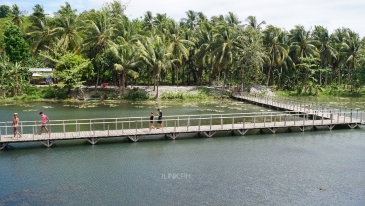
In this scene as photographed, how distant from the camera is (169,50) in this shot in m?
55.3

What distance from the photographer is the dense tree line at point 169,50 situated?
5294cm

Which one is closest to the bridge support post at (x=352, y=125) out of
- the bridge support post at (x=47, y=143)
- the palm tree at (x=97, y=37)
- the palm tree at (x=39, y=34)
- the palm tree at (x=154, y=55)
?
the bridge support post at (x=47, y=143)

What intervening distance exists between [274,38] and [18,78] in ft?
133

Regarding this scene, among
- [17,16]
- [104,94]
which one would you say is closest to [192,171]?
[104,94]

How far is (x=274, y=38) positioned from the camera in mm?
61688

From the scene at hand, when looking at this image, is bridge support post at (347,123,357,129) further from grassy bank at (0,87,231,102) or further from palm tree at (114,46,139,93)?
palm tree at (114,46,139,93)

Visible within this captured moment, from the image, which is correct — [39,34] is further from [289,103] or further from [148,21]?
[289,103]

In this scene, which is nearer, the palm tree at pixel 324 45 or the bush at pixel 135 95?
the bush at pixel 135 95

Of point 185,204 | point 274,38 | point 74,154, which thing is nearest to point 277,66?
point 274,38

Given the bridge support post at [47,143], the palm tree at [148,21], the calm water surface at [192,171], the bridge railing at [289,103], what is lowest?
the calm water surface at [192,171]

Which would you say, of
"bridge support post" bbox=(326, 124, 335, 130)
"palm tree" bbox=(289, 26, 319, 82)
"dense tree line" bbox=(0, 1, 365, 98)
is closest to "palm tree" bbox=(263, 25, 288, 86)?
"dense tree line" bbox=(0, 1, 365, 98)

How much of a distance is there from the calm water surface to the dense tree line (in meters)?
28.8

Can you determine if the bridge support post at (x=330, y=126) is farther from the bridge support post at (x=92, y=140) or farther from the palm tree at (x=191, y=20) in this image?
the palm tree at (x=191, y=20)

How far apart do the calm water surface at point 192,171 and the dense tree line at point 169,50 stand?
94.4 feet
